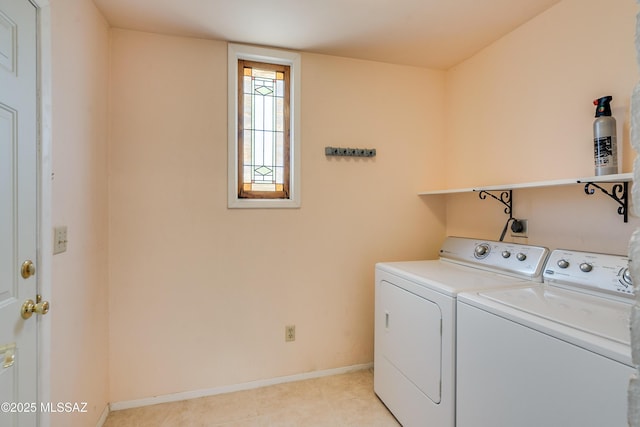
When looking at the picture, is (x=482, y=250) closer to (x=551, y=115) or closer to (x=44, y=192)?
(x=551, y=115)

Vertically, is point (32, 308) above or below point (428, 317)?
above

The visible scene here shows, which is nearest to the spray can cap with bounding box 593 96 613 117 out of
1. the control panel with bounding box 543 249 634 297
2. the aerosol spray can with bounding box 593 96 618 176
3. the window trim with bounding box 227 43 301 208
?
the aerosol spray can with bounding box 593 96 618 176

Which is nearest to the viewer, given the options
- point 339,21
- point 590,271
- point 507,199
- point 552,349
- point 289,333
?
point 552,349

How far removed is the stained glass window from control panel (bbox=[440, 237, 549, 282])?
4.02 feet

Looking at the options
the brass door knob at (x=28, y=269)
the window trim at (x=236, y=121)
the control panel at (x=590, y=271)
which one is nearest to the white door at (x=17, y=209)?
the brass door knob at (x=28, y=269)

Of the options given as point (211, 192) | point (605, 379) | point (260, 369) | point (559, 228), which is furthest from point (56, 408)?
point (559, 228)

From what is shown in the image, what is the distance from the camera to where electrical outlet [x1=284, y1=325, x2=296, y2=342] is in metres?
2.15

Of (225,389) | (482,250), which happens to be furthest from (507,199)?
(225,389)

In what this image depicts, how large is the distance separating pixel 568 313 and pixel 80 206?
2147 millimetres

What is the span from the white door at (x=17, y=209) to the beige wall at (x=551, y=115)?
7.80 ft

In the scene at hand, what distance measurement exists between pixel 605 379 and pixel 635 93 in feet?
2.86

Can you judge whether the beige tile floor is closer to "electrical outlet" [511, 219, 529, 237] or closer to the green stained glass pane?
"electrical outlet" [511, 219, 529, 237]

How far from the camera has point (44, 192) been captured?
115 cm

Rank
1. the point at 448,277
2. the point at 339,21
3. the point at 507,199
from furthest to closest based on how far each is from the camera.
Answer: the point at 507,199 → the point at 339,21 → the point at 448,277
